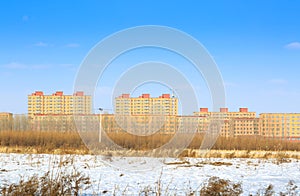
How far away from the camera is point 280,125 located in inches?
1700

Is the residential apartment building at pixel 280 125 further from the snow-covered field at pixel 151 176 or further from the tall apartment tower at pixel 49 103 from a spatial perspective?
the snow-covered field at pixel 151 176

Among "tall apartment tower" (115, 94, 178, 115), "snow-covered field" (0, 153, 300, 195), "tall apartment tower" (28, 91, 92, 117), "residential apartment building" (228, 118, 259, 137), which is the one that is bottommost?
"snow-covered field" (0, 153, 300, 195)

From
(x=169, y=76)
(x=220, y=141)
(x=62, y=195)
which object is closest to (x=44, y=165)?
(x=169, y=76)

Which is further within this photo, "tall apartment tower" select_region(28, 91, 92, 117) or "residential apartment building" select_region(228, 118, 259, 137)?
"tall apartment tower" select_region(28, 91, 92, 117)

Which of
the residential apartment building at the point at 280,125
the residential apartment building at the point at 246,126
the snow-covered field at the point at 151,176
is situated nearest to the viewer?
the snow-covered field at the point at 151,176

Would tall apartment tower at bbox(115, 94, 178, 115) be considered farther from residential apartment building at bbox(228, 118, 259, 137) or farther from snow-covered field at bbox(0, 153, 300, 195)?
residential apartment building at bbox(228, 118, 259, 137)

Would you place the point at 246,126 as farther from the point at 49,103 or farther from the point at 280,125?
the point at 49,103

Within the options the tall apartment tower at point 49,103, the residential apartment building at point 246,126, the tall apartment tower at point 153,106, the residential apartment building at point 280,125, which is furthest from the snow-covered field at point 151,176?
the tall apartment tower at point 49,103

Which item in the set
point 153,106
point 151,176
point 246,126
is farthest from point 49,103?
point 151,176

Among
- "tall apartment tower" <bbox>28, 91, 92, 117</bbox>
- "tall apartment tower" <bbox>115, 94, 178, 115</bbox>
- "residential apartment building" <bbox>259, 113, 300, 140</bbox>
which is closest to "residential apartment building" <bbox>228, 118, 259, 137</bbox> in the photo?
"residential apartment building" <bbox>259, 113, 300, 140</bbox>

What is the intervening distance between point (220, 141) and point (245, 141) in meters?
1.56

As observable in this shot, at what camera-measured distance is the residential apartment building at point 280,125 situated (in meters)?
42.4

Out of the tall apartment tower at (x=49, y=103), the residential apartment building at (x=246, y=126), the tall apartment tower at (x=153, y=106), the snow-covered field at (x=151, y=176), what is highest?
the tall apartment tower at (x=49, y=103)

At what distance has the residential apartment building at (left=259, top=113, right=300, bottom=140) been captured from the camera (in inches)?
1671
